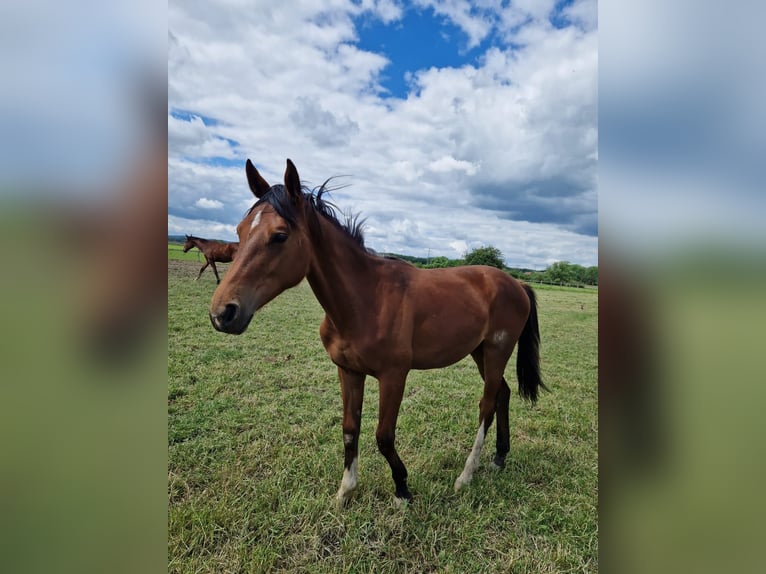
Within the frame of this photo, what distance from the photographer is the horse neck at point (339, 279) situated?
230 centimetres

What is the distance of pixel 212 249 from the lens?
15211mm

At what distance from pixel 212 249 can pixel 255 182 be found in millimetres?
14806

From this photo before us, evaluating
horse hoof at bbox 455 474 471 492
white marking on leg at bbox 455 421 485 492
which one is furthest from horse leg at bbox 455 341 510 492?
horse hoof at bbox 455 474 471 492

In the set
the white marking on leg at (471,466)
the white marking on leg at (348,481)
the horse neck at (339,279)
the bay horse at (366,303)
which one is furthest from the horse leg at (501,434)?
the horse neck at (339,279)

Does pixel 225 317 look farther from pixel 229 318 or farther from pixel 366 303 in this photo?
pixel 366 303

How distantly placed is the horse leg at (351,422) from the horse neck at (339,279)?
1.75 feet

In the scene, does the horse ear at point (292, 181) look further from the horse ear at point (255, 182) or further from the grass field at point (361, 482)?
the grass field at point (361, 482)

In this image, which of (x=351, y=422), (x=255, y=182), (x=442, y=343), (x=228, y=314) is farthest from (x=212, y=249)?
(x=228, y=314)

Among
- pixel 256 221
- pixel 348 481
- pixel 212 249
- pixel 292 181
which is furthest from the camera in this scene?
pixel 212 249

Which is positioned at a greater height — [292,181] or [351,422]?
[292,181]

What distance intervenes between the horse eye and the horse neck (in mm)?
304
